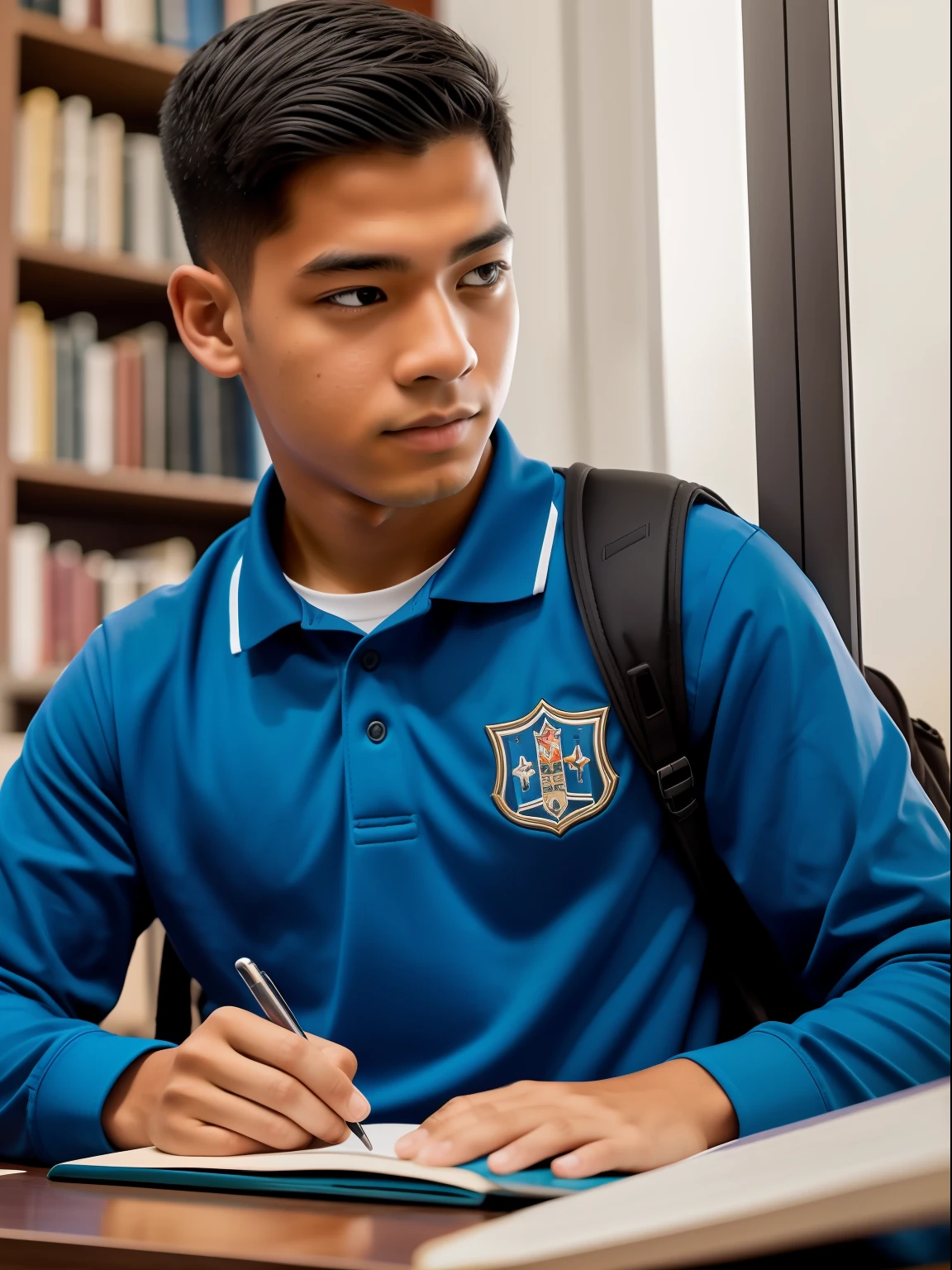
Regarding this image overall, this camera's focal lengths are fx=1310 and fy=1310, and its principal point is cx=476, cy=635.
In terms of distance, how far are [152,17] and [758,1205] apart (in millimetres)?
2591

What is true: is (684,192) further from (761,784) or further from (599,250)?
(761,784)

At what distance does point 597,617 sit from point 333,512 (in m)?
0.23

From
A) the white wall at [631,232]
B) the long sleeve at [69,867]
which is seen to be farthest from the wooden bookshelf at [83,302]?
the long sleeve at [69,867]

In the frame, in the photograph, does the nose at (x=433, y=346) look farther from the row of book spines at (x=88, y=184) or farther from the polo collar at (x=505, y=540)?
the row of book spines at (x=88, y=184)

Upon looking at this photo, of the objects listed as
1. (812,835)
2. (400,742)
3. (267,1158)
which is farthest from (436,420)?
(267,1158)

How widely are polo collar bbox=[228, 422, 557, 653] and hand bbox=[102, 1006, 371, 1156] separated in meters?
0.33

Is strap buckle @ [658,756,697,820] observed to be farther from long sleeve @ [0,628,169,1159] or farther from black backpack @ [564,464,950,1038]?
long sleeve @ [0,628,169,1159]

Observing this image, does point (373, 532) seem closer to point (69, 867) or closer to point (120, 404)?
point (69, 867)

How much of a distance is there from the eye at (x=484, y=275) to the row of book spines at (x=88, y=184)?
1561 mm

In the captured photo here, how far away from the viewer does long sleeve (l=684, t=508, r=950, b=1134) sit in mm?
700

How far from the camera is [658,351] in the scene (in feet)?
4.42

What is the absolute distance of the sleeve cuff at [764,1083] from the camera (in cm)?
68

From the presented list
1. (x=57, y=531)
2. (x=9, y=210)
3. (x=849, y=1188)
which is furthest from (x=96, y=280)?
(x=849, y=1188)

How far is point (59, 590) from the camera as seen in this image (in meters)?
2.34
